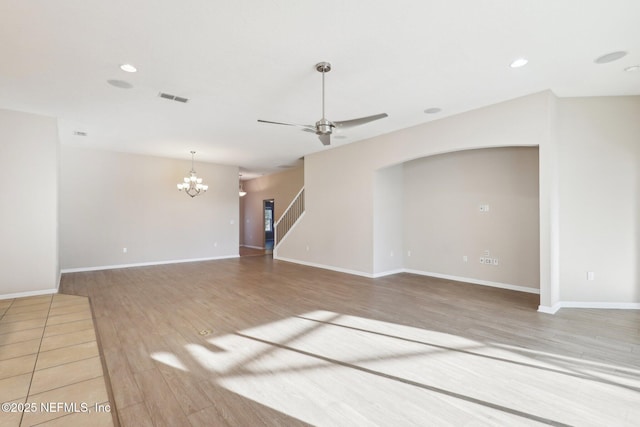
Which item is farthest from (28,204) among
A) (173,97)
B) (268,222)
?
(268,222)

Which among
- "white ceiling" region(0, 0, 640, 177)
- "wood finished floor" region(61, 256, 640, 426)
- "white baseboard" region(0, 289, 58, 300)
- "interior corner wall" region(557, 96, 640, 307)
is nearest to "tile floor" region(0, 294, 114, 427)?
"wood finished floor" region(61, 256, 640, 426)

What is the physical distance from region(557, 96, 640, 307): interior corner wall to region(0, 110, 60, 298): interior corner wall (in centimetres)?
866

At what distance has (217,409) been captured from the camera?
2180 mm

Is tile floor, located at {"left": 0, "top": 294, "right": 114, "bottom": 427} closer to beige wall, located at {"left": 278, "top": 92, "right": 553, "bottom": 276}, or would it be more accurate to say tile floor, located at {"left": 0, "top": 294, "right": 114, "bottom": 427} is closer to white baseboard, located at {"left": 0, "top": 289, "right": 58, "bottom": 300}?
white baseboard, located at {"left": 0, "top": 289, "right": 58, "bottom": 300}

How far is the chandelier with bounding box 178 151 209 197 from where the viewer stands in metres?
8.77

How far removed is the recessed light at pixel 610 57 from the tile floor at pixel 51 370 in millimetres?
5940

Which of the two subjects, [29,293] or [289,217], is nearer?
[29,293]

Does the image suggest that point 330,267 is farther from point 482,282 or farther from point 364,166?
point 482,282

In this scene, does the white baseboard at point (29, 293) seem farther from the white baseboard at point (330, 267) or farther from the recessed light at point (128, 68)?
the white baseboard at point (330, 267)

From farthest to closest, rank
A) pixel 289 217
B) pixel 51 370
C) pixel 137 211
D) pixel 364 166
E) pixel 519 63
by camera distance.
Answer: pixel 289 217 → pixel 137 211 → pixel 364 166 → pixel 519 63 → pixel 51 370

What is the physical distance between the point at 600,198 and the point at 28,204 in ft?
30.8

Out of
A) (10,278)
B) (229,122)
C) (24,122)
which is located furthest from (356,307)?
(24,122)

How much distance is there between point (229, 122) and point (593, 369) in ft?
20.2

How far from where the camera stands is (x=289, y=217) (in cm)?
1031
